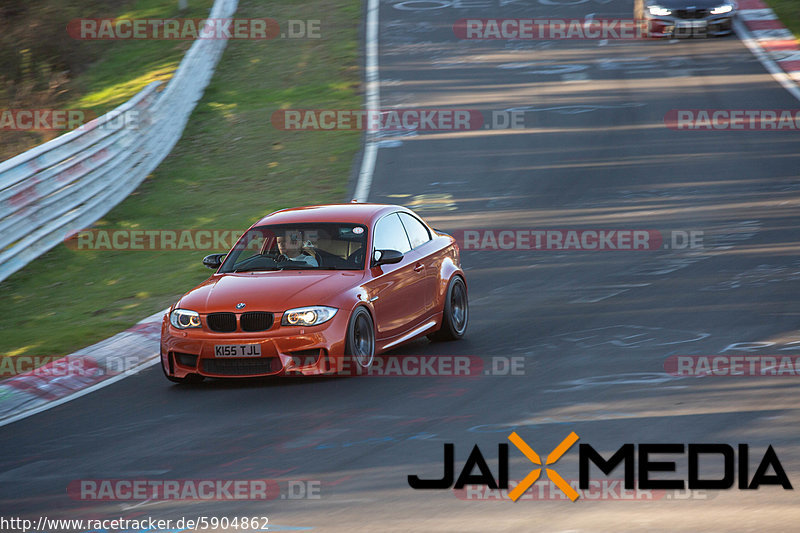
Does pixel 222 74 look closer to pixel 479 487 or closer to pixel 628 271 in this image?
pixel 628 271

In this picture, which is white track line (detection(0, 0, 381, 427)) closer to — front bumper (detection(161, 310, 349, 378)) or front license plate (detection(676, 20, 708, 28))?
front bumper (detection(161, 310, 349, 378))

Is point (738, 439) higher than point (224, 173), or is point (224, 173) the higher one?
point (738, 439)

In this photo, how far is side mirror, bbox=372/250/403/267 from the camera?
1043 centimetres

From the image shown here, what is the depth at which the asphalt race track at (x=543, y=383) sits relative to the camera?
21.1 feet

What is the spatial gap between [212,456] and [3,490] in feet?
4.36

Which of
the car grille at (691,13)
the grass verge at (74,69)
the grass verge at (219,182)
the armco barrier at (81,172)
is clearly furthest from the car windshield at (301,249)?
the car grille at (691,13)

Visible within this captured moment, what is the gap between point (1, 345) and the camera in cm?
1206

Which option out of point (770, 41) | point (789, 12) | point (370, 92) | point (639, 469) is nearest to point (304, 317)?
point (639, 469)

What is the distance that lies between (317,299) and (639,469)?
12.2ft

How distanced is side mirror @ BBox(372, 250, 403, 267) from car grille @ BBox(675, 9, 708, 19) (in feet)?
62.3

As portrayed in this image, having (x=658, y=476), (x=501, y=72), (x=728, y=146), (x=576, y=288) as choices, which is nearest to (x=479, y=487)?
(x=658, y=476)

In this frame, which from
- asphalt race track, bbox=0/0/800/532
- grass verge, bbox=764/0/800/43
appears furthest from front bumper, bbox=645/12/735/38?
asphalt race track, bbox=0/0/800/532

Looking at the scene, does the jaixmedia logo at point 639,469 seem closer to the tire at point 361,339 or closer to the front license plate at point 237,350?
the tire at point 361,339

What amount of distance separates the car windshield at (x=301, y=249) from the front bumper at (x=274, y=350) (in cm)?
107
